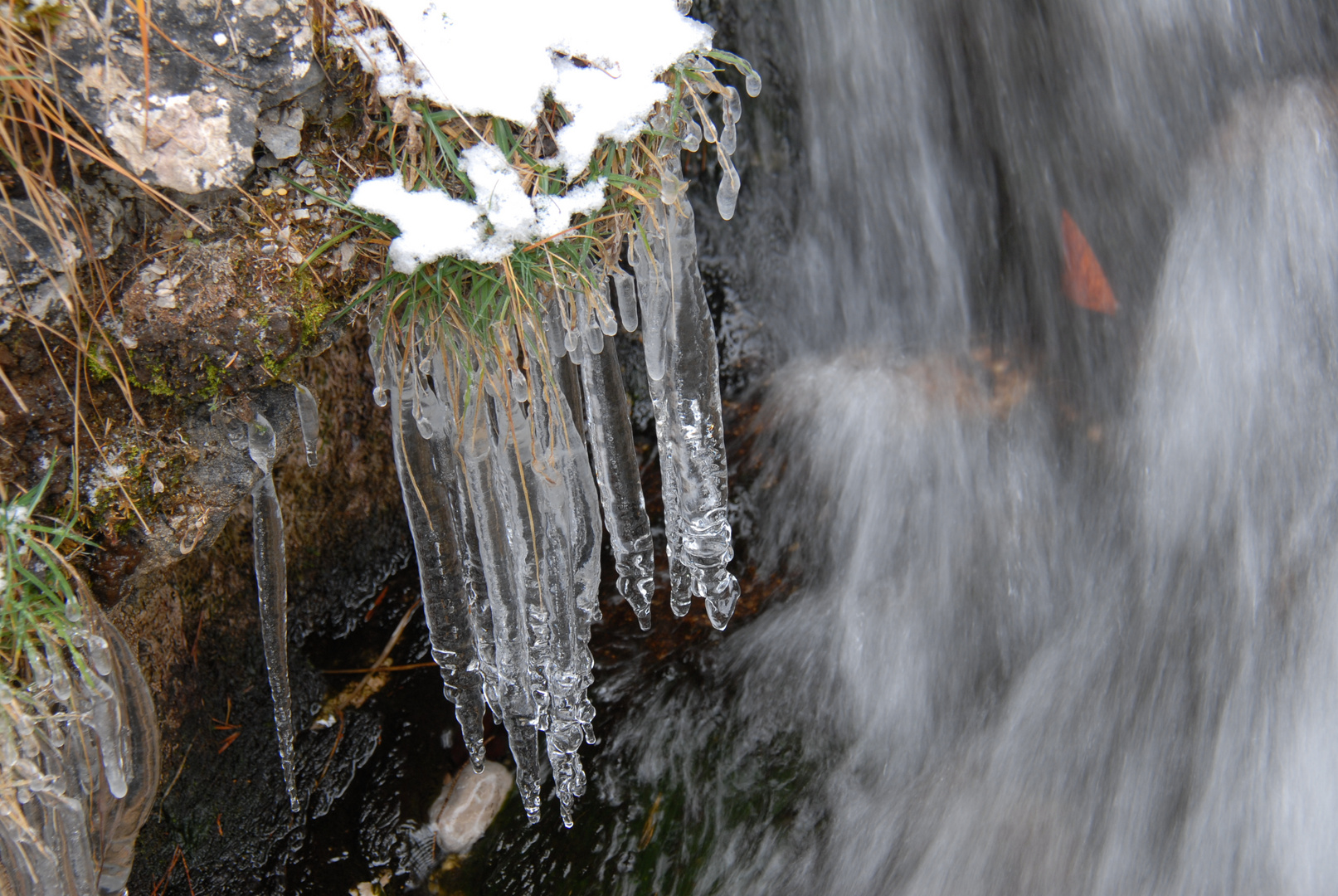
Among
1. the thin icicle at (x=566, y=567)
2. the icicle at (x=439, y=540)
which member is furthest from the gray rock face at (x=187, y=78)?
the thin icicle at (x=566, y=567)

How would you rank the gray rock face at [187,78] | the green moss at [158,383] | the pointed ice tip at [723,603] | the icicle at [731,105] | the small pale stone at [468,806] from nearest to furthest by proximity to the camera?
1. the gray rock face at [187,78]
2. the green moss at [158,383]
3. the icicle at [731,105]
4. the pointed ice tip at [723,603]
5. the small pale stone at [468,806]

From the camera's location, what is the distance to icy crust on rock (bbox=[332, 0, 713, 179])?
178cm

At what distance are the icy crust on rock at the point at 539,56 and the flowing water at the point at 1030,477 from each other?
1.53 metres

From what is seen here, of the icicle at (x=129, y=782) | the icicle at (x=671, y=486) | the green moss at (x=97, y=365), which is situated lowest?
the icicle at (x=129, y=782)

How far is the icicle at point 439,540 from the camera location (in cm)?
217

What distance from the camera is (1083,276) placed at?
302 cm

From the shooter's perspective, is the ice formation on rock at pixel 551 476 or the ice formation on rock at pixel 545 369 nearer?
the ice formation on rock at pixel 545 369

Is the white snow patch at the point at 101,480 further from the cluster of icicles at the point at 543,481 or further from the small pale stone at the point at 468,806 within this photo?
the small pale stone at the point at 468,806

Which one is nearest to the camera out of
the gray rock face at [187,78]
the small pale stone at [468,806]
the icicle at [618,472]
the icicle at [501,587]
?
the gray rock face at [187,78]

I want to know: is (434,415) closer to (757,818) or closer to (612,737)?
(612,737)

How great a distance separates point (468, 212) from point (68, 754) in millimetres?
1598

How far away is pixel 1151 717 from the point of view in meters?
2.63

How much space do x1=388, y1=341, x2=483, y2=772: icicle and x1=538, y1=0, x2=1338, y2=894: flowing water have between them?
743mm

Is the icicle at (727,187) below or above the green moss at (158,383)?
above
